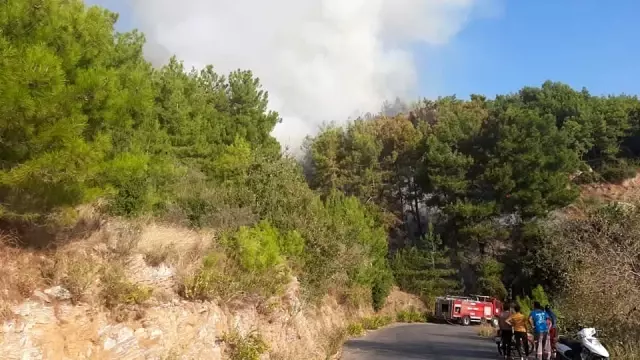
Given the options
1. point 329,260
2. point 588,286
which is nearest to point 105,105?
point 588,286

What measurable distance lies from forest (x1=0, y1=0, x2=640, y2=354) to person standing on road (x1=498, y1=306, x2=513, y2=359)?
6.21ft

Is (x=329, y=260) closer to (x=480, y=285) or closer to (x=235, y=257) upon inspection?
(x=235, y=257)

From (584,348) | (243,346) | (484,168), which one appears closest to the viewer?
(243,346)

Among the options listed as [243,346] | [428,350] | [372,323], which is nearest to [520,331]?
[428,350]

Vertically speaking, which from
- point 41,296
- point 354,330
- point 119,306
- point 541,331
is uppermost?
point 41,296

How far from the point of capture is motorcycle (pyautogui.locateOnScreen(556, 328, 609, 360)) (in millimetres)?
12914

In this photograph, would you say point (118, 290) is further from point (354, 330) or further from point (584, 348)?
point (354, 330)

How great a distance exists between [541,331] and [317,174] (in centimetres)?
4894

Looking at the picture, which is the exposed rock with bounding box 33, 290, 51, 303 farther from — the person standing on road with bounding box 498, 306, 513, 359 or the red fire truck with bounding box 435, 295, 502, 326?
the red fire truck with bounding box 435, 295, 502, 326

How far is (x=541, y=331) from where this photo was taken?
594 inches

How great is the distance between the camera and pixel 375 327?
123ft

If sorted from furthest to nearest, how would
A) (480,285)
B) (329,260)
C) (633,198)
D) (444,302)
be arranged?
(480,285), (444,302), (329,260), (633,198)

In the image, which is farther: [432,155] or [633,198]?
[432,155]

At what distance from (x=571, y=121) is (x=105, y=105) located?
6374 centimetres
